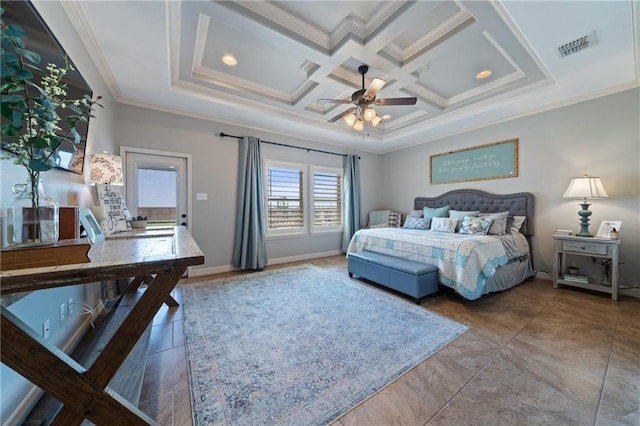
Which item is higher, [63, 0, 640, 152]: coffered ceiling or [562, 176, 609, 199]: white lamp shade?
[63, 0, 640, 152]: coffered ceiling

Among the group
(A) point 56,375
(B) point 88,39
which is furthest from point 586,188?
(B) point 88,39

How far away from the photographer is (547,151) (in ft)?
11.6

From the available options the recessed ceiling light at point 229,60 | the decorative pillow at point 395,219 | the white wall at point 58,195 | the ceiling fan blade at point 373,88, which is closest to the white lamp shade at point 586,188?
the decorative pillow at point 395,219

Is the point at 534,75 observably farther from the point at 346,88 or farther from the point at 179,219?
the point at 179,219

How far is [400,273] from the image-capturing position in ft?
9.37

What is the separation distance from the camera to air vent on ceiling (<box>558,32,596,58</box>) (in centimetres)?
217

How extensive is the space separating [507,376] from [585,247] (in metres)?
2.54

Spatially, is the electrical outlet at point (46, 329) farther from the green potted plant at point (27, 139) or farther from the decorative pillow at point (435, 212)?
the decorative pillow at point (435, 212)

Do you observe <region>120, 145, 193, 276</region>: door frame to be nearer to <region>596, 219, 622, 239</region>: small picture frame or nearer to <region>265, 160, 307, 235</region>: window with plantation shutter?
<region>265, 160, 307, 235</region>: window with plantation shutter

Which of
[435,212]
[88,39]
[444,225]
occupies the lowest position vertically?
[444,225]

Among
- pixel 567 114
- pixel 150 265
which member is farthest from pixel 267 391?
pixel 567 114

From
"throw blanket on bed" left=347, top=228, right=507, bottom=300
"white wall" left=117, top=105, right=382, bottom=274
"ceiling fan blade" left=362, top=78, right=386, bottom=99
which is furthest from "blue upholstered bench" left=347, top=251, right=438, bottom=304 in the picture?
"ceiling fan blade" left=362, top=78, right=386, bottom=99

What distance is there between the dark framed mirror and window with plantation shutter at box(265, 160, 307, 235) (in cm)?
270

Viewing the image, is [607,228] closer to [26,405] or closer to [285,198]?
[285,198]
